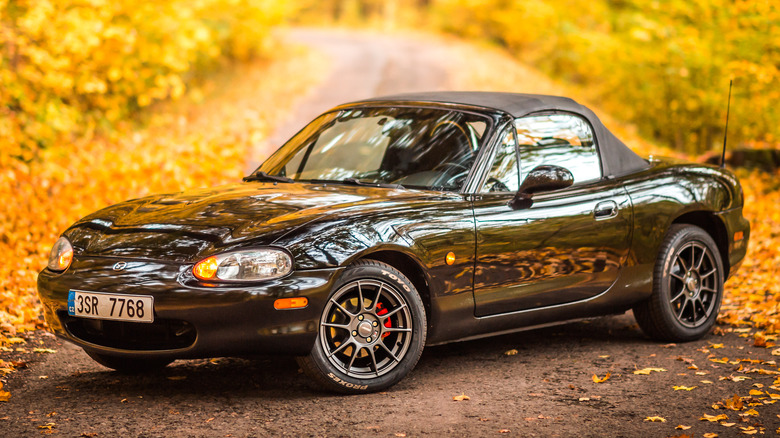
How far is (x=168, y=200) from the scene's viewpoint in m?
5.25

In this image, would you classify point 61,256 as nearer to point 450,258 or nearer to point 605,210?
point 450,258

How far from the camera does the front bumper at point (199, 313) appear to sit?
4.31 meters

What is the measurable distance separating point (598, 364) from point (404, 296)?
157 cm

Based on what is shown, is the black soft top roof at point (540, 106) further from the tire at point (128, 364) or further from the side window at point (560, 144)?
the tire at point (128, 364)

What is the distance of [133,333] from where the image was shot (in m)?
4.53

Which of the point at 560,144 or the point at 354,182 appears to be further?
the point at 560,144

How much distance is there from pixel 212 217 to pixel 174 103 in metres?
17.5

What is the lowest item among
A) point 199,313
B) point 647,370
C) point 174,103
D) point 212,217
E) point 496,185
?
point 647,370

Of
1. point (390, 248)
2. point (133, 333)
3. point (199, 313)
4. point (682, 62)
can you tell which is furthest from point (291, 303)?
point (682, 62)

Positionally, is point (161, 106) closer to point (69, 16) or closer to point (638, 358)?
point (69, 16)

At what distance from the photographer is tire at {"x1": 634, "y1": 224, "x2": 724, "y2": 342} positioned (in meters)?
6.14

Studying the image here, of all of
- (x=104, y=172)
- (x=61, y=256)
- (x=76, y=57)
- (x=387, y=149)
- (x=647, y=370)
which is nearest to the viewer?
(x=61, y=256)

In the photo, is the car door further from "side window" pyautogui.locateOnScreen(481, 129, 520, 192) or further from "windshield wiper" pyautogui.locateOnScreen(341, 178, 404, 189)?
"windshield wiper" pyautogui.locateOnScreen(341, 178, 404, 189)

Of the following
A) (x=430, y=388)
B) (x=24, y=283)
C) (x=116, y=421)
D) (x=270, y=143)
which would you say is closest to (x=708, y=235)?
(x=430, y=388)
